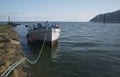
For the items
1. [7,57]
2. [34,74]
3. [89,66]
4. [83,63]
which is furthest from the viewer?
[83,63]

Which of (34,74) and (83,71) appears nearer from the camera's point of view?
(34,74)

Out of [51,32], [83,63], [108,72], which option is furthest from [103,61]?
[51,32]

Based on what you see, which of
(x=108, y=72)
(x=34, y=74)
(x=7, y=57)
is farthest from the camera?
(x=108, y=72)

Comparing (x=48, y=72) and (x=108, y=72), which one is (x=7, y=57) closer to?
(x=48, y=72)

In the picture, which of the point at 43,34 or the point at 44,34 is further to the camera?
the point at 43,34

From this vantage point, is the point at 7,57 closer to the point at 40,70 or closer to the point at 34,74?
the point at 34,74

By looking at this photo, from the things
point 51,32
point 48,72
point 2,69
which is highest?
point 51,32

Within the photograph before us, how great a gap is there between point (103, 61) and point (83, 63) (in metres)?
1.92

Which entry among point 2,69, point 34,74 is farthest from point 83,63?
point 2,69

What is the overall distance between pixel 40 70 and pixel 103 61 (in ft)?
19.3

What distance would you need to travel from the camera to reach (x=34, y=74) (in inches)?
428

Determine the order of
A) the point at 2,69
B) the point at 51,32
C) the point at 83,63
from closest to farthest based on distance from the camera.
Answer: the point at 2,69
the point at 83,63
the point at 51,32

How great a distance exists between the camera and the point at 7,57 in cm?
1000

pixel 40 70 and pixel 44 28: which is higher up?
pixel 44 28
